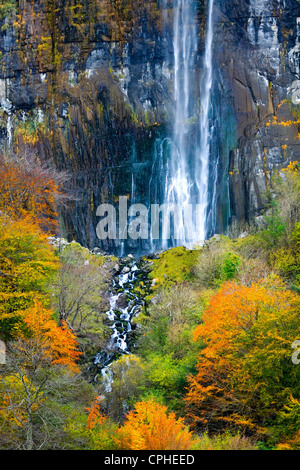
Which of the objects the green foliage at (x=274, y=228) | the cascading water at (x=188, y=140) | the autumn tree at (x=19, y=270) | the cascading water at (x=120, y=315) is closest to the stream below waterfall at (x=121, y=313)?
the cascading water at (x=120, y=315)

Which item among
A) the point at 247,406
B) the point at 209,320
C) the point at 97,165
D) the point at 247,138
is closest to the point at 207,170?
the point at 247,138

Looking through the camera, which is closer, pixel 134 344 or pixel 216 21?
pixel 134 344

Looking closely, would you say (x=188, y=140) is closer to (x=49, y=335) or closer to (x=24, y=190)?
(x=24, y=190)

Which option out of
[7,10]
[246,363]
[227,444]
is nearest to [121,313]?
[246,363]

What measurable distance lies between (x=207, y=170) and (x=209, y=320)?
32.7 meters

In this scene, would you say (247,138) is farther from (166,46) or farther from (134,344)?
(134,344)

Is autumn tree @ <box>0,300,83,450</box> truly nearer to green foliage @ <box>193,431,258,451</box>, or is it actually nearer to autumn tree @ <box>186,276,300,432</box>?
green foliage @ <box>193,431,258,451</box>

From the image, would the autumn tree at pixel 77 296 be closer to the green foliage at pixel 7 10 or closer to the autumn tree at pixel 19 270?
the autumn tree at pixel 19 270

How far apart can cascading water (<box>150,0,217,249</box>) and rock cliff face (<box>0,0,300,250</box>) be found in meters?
0.82

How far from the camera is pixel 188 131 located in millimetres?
56281

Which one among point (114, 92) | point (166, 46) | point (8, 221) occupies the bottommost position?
point (8, 221)

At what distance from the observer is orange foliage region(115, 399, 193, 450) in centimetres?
1775

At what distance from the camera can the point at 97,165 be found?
57938 millimetres

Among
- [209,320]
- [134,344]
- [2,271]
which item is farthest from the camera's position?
[134,344]
